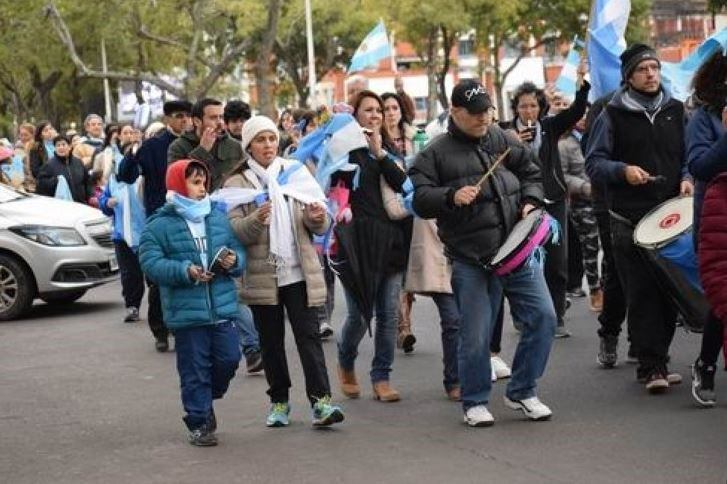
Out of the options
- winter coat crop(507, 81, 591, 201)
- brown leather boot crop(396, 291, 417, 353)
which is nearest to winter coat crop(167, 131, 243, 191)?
brown leather boot crop(396, 291, 417, 353)

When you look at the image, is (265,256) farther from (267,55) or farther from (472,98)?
(267,55)

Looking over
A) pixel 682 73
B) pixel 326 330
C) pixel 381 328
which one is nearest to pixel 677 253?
pixel 381 328

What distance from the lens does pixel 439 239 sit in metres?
9.78

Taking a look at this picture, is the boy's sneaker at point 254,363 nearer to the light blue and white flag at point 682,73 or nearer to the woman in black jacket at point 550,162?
the woman in black jacket at point 550,162

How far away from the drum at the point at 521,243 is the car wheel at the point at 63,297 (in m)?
8.47

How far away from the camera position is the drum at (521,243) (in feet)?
28.2

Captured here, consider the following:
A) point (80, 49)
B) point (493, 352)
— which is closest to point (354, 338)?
point (493, 352)

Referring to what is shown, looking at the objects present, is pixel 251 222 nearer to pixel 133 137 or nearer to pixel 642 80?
pixel 642 80

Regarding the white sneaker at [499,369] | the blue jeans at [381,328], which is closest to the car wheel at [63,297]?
the white sneaker at [499,369]

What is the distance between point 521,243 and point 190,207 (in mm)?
1748

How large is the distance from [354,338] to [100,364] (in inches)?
119

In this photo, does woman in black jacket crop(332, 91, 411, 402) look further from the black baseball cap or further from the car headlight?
the car headlight

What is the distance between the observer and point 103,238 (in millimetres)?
16719

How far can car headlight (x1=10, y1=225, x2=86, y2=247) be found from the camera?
16.0 m
